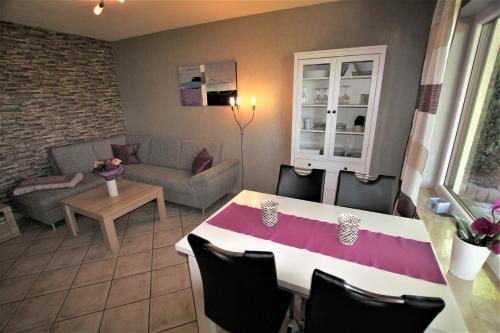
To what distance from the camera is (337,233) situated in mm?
1271

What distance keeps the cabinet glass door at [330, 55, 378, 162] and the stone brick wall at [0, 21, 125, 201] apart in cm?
392

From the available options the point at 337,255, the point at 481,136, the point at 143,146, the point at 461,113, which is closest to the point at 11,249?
the point at 143,146

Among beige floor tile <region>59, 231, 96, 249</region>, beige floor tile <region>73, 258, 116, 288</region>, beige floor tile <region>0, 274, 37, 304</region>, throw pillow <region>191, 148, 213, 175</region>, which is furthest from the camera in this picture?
throw pillow <region>191, 148, 213, 175</region>

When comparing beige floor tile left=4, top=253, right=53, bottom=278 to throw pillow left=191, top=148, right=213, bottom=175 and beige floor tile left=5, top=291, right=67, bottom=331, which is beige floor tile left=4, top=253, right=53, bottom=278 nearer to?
beige floor tile left=5, top=291, right=67, bottom=331

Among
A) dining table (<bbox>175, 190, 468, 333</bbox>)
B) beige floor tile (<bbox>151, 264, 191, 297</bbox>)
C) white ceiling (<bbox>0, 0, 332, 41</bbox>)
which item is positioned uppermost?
white ceiling (<bbox>0, 0, 332, 41</bbox>)

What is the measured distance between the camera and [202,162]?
3205 millimetres

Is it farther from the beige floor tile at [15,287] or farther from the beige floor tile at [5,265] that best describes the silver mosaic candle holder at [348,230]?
the beige floor tile at [5,265]

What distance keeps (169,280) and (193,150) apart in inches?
79.9

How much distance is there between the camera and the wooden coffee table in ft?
7.34

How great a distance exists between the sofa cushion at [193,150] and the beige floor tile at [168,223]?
0.93 meters

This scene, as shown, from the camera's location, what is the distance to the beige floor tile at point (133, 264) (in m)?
2.04

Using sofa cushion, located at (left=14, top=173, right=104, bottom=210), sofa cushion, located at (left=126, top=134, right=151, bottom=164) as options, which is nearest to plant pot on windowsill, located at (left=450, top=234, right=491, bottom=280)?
sofa cushion, located at (left=14, top=173, right=104, bottom=210)

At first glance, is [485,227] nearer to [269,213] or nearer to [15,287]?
[269,213]

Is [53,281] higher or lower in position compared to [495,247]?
lower
